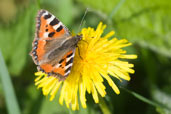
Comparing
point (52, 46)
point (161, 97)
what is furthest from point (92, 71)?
point (161, 97)

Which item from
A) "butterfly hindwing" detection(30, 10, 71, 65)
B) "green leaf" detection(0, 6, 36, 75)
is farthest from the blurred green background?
"butterfly hindwing" detection(30, 10, 71, 65)

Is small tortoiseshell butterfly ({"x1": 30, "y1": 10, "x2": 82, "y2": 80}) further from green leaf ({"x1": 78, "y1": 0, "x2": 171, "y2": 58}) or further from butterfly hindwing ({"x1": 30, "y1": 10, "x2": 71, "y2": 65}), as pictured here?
green leaf ({"x1": 78, "y1": 0, "x2": 171, "y2": 58})

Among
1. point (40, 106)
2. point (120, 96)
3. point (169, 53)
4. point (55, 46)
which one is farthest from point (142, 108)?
point (55, 46)

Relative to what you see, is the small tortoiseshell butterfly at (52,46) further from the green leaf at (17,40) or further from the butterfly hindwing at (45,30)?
the green leaf at (17,40)

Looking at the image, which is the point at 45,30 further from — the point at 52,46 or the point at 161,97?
the point at 161,97

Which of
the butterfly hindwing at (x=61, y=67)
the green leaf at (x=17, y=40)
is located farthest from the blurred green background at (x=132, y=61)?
the butterfly hindwing at (x=61, y=67)

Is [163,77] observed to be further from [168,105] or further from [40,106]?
[40,106]

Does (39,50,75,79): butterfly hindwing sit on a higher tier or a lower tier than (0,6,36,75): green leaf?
lower
